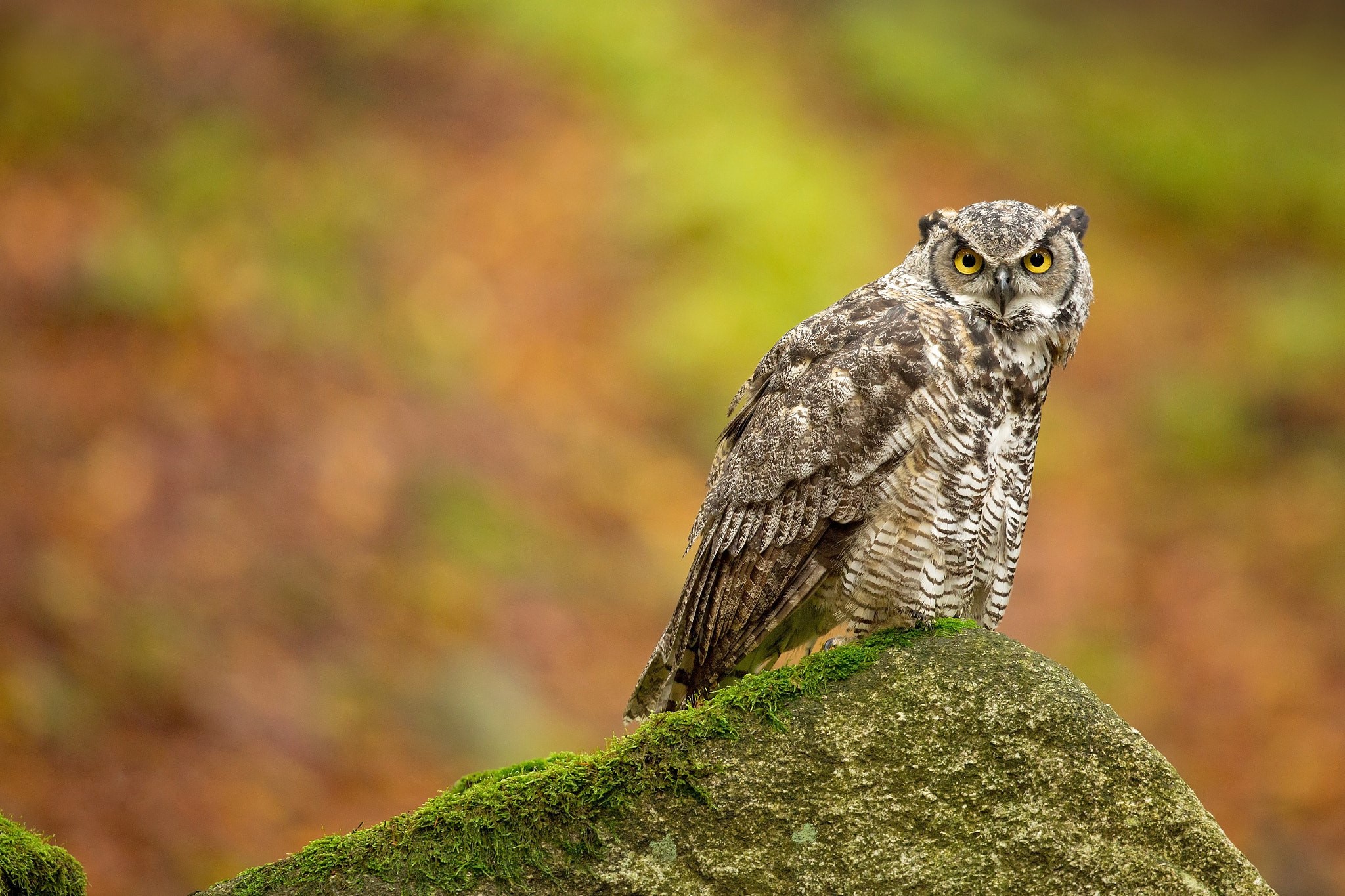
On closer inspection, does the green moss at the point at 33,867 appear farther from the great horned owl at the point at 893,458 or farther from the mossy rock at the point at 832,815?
the great horned owl at the point at 893,458

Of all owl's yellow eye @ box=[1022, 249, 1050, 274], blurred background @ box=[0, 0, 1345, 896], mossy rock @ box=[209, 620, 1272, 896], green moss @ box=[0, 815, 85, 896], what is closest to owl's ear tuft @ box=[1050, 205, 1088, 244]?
owl's yellow eye @ box=[1022, 249, 1050, 274]

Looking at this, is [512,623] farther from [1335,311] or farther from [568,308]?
[1335,311]

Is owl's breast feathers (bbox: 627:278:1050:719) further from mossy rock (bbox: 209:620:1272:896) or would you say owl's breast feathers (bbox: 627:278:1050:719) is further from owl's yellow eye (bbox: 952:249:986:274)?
mossy rock (bbox: 209:620:1272:896)

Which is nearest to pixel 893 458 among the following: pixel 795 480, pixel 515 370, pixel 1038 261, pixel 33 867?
pixel 795 480

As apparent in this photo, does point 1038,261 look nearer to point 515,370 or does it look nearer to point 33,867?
point 33,867

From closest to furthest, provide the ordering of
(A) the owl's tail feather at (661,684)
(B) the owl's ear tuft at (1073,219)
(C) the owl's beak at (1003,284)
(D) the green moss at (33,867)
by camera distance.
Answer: (D) the green moss at (33,867) < (C) the owl's beak at (1003,284) < (A) the owl's tail feather at (661,684) < (B) the owl's ear tuft at (1073,219)

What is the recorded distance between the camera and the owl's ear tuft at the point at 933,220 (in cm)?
338

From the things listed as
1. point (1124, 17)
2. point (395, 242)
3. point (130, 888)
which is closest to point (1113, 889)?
point (130, 888)

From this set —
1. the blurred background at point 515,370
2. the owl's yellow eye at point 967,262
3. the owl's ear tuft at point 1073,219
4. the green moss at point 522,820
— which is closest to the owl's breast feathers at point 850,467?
the owl's yellow eye at point 967,262

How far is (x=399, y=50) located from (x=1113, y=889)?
28.6 feet

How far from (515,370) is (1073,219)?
5.39 m

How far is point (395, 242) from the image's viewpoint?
8.55m

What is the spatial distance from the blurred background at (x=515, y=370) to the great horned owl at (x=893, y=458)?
338cm

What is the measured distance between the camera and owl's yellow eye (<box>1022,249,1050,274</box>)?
10.8 ft
